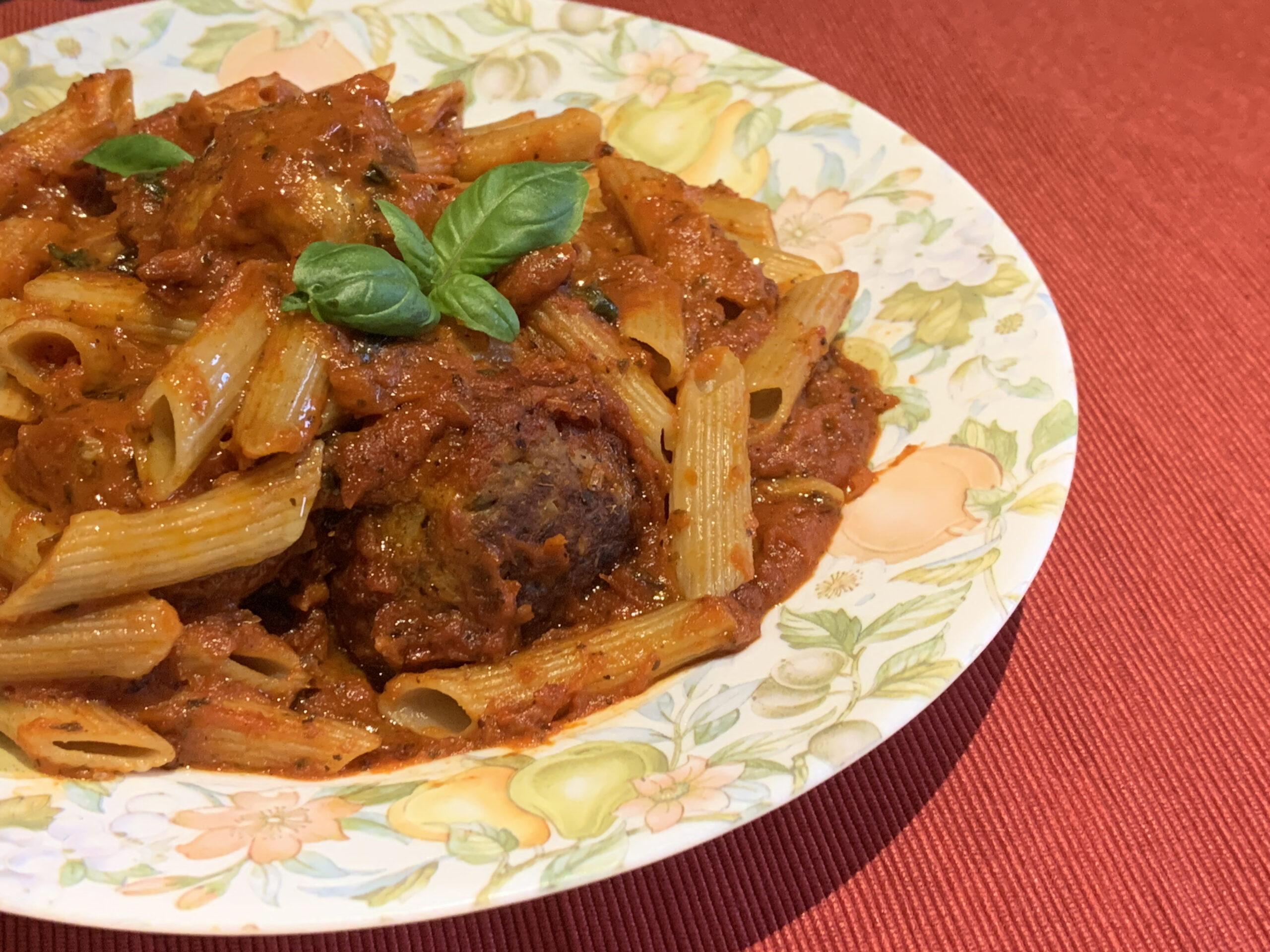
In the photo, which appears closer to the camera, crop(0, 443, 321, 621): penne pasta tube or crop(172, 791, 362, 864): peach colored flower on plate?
crop(172, 791, 362, 864): peach colored flower on plate

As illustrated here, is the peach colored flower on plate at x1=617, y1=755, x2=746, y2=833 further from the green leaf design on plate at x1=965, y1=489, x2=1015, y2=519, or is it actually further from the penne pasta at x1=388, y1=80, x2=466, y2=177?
the penne pasta at x1=388, y1=80, x2=466, y2=177

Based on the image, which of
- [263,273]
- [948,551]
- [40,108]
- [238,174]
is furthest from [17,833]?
[40,108]

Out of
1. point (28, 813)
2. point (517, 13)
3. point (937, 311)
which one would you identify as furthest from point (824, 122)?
point (28, 813)

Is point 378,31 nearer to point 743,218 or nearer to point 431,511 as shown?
point 743,218

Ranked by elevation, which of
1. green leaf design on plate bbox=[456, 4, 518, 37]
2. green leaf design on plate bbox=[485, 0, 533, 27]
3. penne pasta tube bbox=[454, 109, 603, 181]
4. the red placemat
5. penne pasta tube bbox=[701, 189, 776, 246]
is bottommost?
the red placemat

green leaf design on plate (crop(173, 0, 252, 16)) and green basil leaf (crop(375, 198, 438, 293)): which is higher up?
green basil leaf (crop(375, 198, 438, 293))

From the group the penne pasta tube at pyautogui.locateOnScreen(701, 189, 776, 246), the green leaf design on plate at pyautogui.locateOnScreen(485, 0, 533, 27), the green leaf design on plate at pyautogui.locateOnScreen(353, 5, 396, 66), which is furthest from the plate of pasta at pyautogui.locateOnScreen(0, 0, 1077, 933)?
the green leaf design on plate at pyautogui.locateOnScreen(485, 0, 533, 27)
